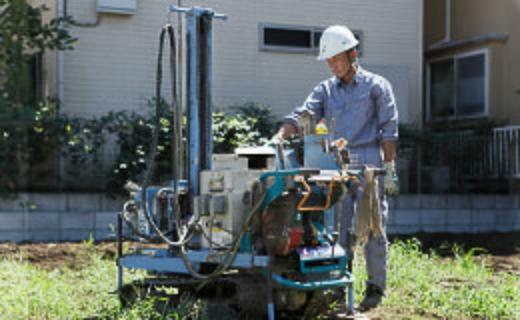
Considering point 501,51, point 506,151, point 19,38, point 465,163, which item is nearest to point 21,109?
point 19,38

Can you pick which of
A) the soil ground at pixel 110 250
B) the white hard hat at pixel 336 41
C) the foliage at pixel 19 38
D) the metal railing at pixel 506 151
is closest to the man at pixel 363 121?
the white hard hat at pixel 336 41

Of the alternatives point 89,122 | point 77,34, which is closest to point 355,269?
point 89,122

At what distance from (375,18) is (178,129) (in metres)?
7.96

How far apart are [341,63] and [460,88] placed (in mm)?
9154

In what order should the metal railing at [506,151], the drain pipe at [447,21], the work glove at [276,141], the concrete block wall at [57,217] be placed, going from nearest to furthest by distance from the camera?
1. the work glove at [276,141]
2. the concrete block wall at [57,217]
3. the metal railing at [506,151]
4. the drain pipe at [447,21]

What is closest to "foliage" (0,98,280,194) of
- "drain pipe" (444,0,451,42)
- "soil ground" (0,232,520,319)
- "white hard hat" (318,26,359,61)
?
"soil ground" (0,232,520,319)

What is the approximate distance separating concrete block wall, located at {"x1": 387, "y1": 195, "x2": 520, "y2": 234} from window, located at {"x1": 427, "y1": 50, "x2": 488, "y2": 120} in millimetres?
2726

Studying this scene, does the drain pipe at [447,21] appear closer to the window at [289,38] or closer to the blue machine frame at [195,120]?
the window at [289,38]

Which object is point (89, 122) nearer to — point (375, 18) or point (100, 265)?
point (100, 265)

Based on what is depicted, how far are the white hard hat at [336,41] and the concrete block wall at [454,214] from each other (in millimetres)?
4899

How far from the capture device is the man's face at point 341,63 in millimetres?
5539

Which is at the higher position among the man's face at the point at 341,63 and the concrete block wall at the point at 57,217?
the man's face at the point at 341,63

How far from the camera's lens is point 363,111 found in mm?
5586

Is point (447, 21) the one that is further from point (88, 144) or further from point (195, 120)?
point (195, 120)
